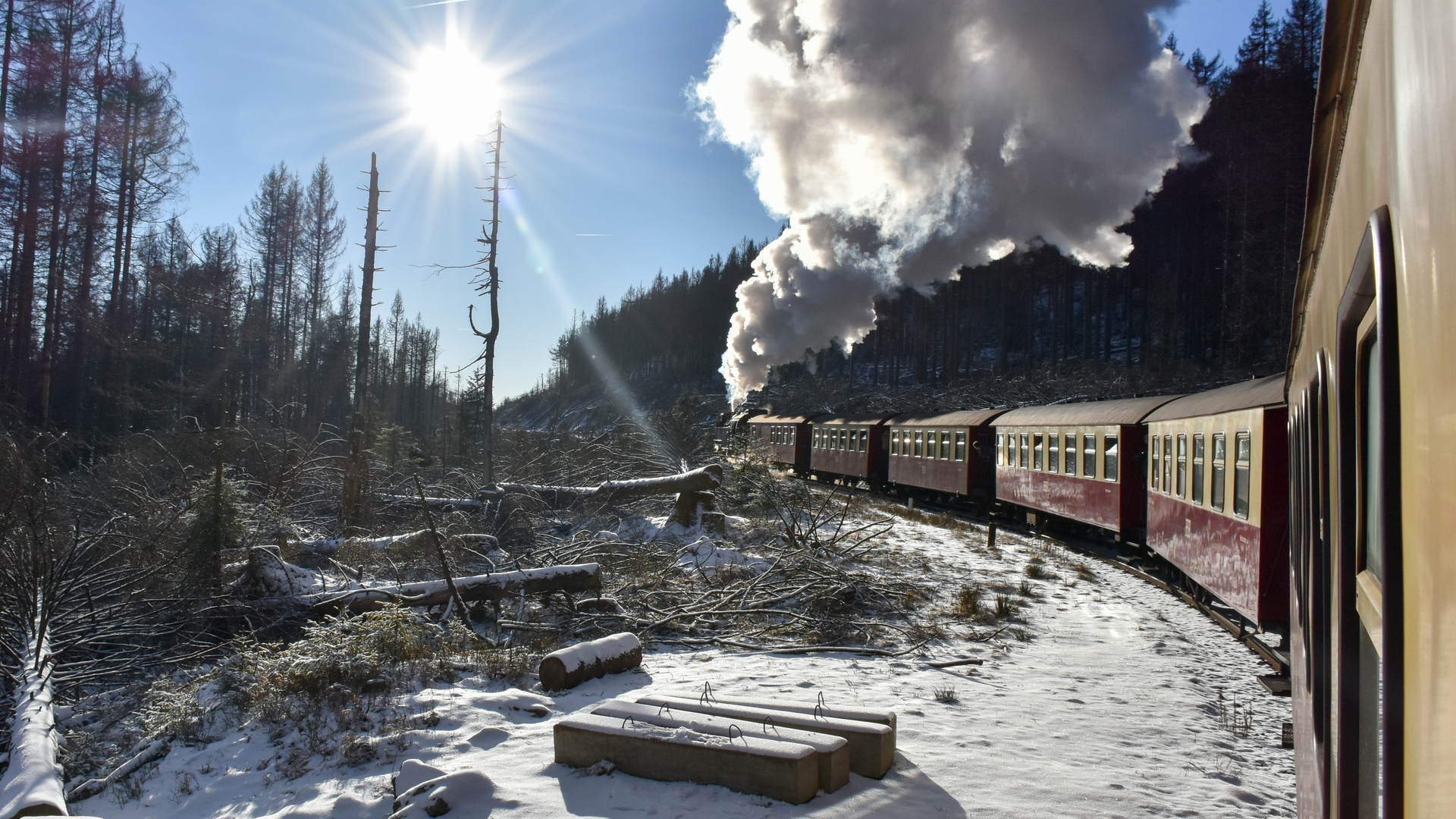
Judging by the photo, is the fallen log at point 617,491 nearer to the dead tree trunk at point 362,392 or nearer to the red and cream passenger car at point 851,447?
the dead tree trunk at point 362,392

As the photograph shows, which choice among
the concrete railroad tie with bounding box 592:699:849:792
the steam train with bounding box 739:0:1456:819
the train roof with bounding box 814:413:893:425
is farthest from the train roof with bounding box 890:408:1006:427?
the concrete railroad tie with bounding box 592:699:849:792

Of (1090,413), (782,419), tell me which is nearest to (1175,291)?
(782,419)

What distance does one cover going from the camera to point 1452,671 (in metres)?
0.77

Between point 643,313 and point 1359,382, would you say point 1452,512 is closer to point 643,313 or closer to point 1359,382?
A: point 1359,382

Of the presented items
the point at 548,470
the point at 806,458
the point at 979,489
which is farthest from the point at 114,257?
the point at 979,489

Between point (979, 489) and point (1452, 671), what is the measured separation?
17.8 meters

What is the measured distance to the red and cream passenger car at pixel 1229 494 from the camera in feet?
22.1

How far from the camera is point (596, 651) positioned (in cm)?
659

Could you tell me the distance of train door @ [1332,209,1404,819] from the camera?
1077mm

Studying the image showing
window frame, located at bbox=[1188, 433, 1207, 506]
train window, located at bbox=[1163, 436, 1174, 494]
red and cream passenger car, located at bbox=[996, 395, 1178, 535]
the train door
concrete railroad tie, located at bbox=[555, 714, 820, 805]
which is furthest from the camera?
red and cream passenger car, located at bbox=[996, 395, 1178, 535]

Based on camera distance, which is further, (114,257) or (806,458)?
(806,458)

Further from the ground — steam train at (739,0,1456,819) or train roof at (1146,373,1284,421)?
train roof at (1146,373,1284,421)

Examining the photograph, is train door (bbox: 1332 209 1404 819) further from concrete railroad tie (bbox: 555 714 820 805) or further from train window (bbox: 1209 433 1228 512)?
train window (bbox: 1209 433 1228 512)

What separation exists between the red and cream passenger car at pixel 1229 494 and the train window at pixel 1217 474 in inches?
0.4
